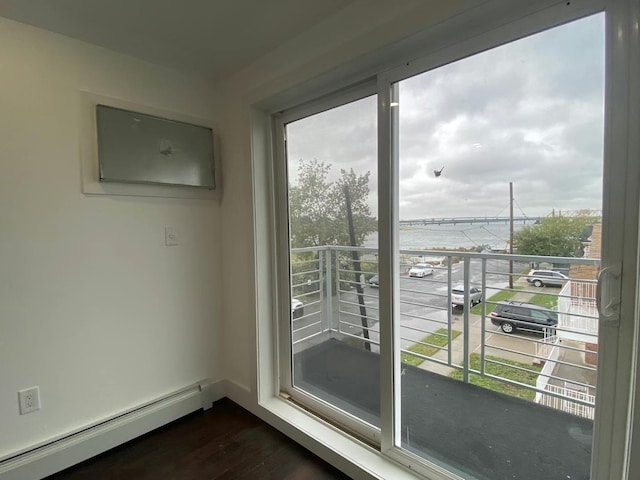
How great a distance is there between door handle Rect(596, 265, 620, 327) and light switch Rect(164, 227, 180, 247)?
2.09 meters

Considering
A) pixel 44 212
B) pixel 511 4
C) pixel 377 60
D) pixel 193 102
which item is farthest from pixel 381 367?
pixel 193 102

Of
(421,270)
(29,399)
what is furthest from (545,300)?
(29,399)

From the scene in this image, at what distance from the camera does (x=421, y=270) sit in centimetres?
153

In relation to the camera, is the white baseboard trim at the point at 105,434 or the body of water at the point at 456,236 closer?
the body of water at the point at 456,236

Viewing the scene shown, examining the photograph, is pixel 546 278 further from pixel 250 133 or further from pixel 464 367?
pixel 250 133

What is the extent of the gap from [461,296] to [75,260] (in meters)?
2.00

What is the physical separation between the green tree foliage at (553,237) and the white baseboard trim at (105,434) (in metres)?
2.08

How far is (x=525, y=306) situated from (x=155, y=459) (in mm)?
1992

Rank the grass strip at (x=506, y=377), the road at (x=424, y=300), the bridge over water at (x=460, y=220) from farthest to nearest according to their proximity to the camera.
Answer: the road at (x=424, y=300) < the grass strip at (x=506, y=377) < the bridge over water at (x=460, y=220)

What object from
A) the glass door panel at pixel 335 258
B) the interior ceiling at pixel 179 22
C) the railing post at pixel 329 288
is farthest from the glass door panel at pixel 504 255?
the interior ceiling at pixel 179 22

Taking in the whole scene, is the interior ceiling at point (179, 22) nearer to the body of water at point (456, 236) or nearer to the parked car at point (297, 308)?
the body of water at point (456, 236)

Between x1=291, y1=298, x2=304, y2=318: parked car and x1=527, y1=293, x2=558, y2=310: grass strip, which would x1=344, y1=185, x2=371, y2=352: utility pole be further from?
x1=527, y1=293, x2=558, y2=310: grass strip

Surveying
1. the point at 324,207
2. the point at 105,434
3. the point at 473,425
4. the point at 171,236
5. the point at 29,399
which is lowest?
the point at 105,434

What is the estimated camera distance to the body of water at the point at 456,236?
1243 millimetres
